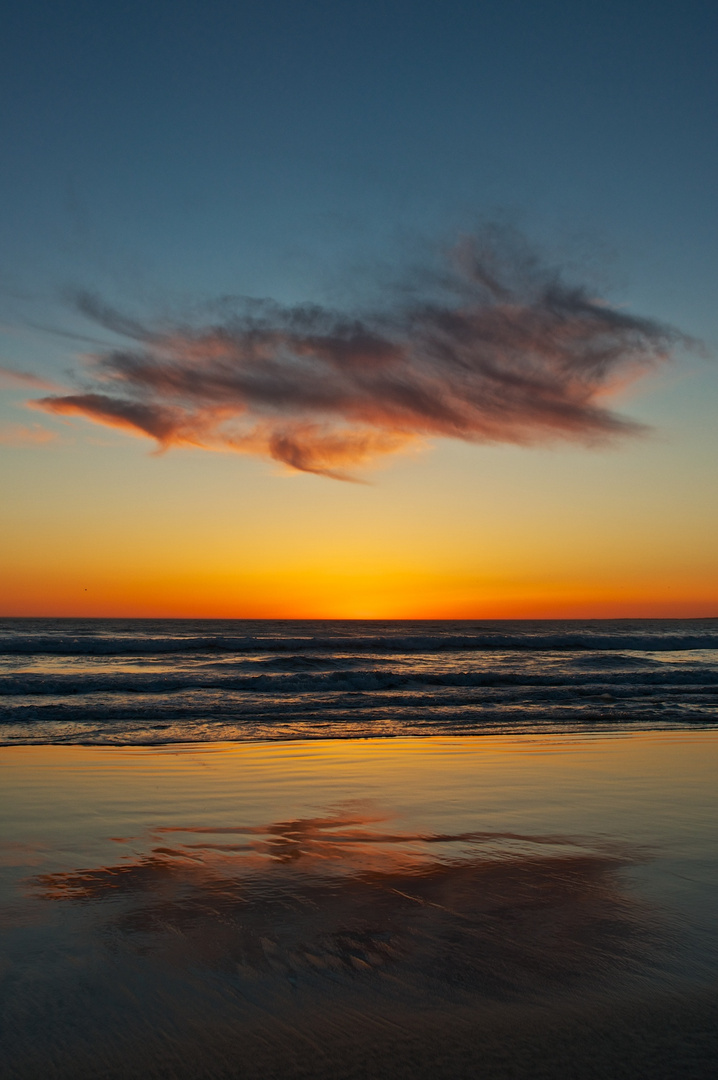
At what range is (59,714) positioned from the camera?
14102 mm

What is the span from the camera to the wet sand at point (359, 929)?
9.32 feet

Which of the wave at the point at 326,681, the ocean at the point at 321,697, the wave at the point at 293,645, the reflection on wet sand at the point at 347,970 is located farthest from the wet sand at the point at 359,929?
the wave at the point at 293,645

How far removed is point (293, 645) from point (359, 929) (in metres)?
38.3

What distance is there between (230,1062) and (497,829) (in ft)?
12.3

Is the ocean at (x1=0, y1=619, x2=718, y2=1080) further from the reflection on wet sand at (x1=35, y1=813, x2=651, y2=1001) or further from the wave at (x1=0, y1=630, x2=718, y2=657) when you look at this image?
the wave at (x1=0, y1=630, x2=718, y2=657)

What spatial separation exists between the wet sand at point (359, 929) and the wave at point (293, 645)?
97.1 ft

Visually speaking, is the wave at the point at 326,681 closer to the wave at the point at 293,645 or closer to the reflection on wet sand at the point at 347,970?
the wave at the point at 293,645

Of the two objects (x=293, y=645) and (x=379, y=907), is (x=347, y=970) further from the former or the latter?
(x=293, y=645)

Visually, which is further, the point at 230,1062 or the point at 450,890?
the point at 450,890

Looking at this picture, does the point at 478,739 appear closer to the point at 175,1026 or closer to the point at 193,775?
the point at 193,775

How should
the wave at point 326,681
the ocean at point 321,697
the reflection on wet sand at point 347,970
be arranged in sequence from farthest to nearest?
the wave at point 326,681, the ocean at point 321,697, the reflection on wet sand at point 347,970

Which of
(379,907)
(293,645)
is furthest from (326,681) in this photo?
(293,645)

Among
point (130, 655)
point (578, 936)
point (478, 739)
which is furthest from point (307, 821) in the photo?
point (130, 655)

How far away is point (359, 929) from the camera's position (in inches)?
158
